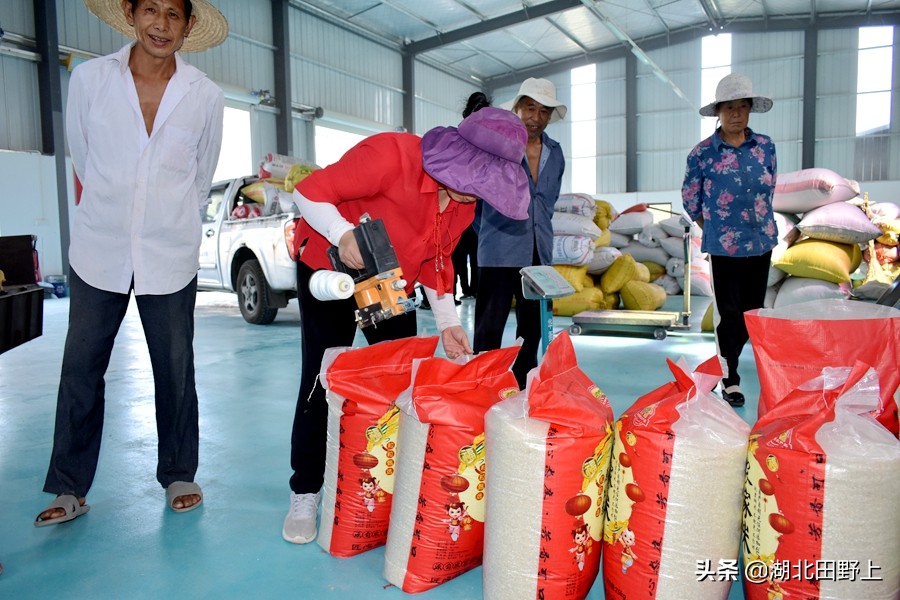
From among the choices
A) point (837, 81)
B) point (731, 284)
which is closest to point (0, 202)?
point (731, 284)

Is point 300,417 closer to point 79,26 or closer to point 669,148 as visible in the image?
point 79,26

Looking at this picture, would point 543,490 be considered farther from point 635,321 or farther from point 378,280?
point 635,321

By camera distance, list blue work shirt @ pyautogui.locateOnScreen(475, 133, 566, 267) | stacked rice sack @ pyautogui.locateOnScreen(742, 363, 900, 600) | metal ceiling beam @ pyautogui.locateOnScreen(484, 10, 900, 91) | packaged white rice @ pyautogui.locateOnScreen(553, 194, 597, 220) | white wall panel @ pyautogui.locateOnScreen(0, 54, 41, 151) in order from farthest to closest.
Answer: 1. metal ceiling beam @ pyautogui.locateOnScreen(484, 10, 900, 91)
2. white wall panel @ pyautogui.locateOnScreen(0, 54, 41, 151)
3. packaged white rice @ pyautogui.locateOnScreen(553, 194, 597, 220)
4. blue work shirt @ pyautogui.locateOnScreen(475, 133, 566, 267)
5. stacked rice sack @ pyautogui.locateOnScreen(742, 363, 900, 600)

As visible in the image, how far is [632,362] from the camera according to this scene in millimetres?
3926

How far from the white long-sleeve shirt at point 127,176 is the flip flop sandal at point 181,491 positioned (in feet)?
1.93

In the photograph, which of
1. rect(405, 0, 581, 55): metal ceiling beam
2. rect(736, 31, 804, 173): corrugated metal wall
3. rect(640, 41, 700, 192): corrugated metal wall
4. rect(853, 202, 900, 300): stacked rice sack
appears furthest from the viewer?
rect(640, 41, 700, 192): corrugated metal wall

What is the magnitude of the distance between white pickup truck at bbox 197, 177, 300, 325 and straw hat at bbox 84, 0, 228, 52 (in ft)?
9.96

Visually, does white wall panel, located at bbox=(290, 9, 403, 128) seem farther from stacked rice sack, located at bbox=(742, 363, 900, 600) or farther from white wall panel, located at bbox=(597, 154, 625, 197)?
stacked rice sack, located at bbox=(742, 363, 900, 600)

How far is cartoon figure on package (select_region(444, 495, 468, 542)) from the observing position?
141cm

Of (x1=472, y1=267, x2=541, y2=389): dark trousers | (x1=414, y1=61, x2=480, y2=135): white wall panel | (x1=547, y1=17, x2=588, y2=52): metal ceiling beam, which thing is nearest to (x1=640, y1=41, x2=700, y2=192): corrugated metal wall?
(x1=547, y1=17, x2=588, y2=52): metal ceiling beam

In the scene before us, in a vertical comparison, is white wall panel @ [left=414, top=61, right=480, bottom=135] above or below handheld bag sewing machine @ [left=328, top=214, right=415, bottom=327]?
above

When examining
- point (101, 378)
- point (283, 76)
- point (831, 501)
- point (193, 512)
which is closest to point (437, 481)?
point (831, 501)

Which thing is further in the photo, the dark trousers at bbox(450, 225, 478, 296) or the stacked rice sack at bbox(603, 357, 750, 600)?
the dark trousers at bbox(450, 225, 478, 296)

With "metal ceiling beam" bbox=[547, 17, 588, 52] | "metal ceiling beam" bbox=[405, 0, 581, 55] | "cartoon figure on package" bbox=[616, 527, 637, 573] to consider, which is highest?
"metal ceiling beam" bbox=[547, 17, 588, 52]
